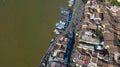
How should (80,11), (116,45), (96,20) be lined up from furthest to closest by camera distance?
(80,11)
(96,20)
(116,45)

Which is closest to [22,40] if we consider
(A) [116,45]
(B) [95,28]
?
(B) [95,28]

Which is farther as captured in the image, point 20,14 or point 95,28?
point 20,14

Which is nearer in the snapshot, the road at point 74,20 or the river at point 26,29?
the road at point 74,20

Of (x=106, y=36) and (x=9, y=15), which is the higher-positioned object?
(x=9, y=15)

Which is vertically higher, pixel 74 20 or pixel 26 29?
pixel 74 20

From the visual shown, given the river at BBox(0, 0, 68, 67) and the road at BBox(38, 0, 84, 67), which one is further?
the river at BBox(0, 0, 68, 67)

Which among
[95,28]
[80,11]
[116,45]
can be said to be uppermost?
[80,11]

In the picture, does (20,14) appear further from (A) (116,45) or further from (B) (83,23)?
(A) (116,45)

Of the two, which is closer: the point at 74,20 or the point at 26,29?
the point at 26,29
